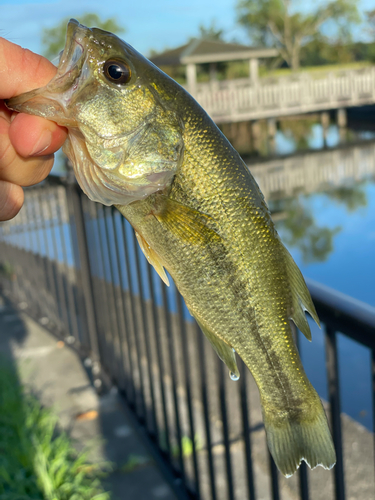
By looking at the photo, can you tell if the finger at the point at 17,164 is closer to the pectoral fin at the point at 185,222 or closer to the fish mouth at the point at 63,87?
the fish mouth at the point at 63,87

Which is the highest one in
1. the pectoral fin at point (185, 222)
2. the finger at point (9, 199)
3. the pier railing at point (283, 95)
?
the pier railing at point (283, 95)

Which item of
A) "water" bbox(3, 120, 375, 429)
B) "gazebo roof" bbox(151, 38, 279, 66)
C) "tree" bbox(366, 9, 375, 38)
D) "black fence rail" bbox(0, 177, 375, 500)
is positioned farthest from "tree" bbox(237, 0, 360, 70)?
"black fence rail" bbox(0, 177, 375, 500)

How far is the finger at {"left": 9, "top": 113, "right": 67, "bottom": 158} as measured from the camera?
1.06m

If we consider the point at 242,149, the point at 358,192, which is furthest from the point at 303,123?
the point at 358,192

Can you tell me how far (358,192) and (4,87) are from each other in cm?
1242

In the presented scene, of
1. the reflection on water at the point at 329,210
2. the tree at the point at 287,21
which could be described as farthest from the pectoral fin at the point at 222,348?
the tree at the point at 287,21

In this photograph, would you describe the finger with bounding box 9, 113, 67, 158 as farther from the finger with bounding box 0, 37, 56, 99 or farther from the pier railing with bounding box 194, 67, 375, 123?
the pier railing with bounding box 194, 67, 375, 123

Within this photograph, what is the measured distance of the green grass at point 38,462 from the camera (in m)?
2.55

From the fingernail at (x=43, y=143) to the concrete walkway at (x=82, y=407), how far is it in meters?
2.20

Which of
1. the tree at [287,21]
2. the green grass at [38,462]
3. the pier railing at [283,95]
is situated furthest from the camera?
the tree at [287,21]

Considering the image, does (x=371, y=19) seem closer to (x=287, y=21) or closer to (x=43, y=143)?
(x=287, y=21)

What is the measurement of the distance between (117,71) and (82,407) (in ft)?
9.81

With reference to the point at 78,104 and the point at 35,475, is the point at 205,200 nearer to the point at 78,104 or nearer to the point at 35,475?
the point at 78,104

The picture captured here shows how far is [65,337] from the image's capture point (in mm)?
4359
